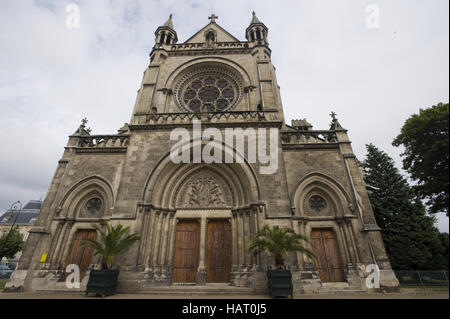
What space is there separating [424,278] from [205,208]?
1029 cm

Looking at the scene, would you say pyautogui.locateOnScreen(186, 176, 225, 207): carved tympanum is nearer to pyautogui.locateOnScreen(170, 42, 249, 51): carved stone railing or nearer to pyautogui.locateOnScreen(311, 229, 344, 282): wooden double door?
pyautogui.locateOnScreen(311, 229, 344, 282): wooden double door

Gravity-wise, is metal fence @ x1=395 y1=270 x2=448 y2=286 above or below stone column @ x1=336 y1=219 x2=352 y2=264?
below

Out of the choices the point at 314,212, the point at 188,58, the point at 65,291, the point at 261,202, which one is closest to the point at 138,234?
the point at 65,291

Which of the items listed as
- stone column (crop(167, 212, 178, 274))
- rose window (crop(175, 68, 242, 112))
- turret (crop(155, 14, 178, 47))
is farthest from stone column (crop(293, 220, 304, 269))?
turret (crop(155, 14, 178, 47))

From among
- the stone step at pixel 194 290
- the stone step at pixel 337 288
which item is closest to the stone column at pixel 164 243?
the stone step at pixel 194 290

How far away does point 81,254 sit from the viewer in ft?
32.8

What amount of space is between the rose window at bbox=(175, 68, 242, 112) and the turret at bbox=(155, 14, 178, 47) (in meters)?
4.32

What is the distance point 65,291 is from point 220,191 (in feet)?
25.8

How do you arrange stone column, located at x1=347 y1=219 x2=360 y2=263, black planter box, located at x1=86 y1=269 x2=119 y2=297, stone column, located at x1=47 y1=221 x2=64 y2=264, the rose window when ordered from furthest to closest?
the rose window, stone column, located at x1=47 y1=221 x2=64 y2=264, stone column, located at x1=347 y1=219 x2=360 y2=263, black planter box, located at x1=86 y1=269 x2=119 y2=297

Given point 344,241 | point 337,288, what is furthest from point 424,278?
point 337,288

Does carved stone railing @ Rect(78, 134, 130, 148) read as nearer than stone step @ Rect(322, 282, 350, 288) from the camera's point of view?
No

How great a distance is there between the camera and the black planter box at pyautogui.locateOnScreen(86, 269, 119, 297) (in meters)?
7.21

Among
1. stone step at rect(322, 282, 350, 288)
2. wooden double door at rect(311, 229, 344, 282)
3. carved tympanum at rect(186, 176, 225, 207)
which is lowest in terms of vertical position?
stone step at rect(322, 282, 350, 288)
